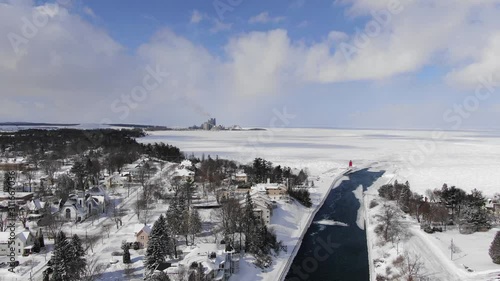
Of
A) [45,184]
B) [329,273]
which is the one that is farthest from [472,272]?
[45,184]

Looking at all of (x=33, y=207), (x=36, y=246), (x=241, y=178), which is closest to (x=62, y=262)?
(x=36, y=246)

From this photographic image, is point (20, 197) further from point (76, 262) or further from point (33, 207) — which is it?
point (76, 262)

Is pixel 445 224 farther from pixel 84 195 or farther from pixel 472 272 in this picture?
pixel 84 195

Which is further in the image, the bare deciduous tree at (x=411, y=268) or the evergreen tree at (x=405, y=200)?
the evergreen tree at (x=405, y=200)

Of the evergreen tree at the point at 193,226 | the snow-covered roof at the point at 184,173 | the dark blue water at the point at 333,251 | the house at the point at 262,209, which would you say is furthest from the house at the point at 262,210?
the snow-covered roof at the point at 184,173

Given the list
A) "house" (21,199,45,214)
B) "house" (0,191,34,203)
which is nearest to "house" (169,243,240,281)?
"house" (21,199,45,214)

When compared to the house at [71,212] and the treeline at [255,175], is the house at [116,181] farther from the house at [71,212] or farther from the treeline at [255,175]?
the house at [71,212]

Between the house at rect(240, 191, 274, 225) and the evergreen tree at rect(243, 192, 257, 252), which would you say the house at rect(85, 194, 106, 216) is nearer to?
the evergreen tree at rect(243, 192, 257, 252)
